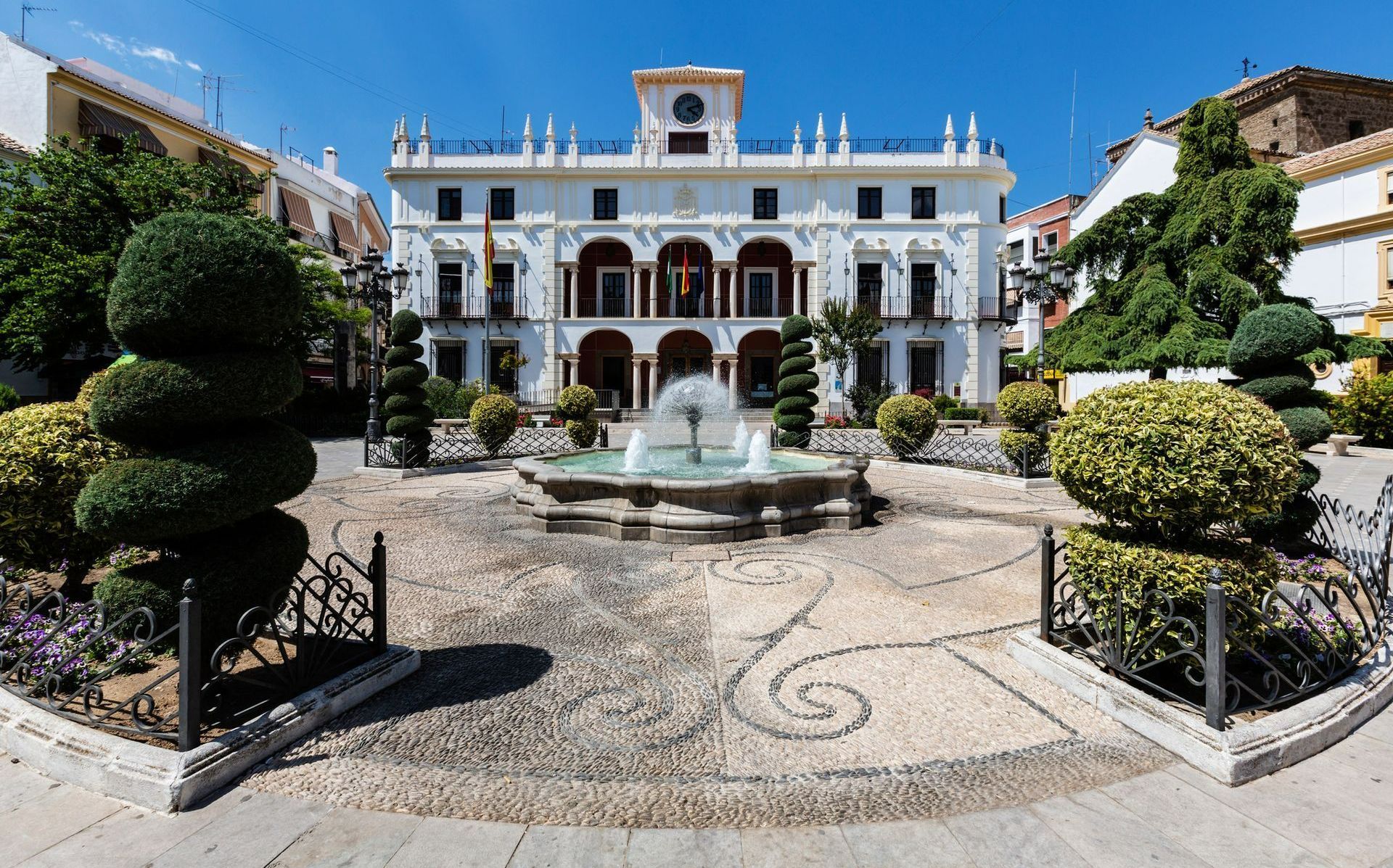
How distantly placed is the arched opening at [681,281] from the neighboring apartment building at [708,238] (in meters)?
0.26

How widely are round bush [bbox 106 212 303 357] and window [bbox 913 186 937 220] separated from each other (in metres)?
31.6

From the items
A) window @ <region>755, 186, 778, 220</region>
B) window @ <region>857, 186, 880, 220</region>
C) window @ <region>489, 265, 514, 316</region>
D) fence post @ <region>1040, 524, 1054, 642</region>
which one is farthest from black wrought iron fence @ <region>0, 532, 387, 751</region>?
window @ <region>857, 186, 880, 220</region>

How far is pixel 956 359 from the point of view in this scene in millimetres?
30391

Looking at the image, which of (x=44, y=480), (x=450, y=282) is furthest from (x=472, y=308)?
(x=44, y=480)

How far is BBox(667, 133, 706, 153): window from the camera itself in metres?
32.6

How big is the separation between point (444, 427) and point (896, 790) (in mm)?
21634

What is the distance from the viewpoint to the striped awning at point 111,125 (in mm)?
21875

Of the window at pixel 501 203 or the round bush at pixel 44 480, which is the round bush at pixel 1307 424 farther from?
the window at pixel 501 203

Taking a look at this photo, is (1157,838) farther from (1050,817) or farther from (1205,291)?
(1205,291)

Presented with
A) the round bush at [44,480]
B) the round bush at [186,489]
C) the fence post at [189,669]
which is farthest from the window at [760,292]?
the fence post at [189,669]

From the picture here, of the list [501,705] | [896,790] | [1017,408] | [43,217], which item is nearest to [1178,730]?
[896,790]

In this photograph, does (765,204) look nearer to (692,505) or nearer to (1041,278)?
(1041,278)

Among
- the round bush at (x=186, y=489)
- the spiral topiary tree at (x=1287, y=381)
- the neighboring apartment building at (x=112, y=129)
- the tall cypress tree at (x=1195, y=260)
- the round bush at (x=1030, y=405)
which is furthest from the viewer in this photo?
the neighboring apartment building at (x=112, y=129)

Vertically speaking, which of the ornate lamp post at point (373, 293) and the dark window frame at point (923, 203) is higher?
the dark window frame at point (923, 203)
